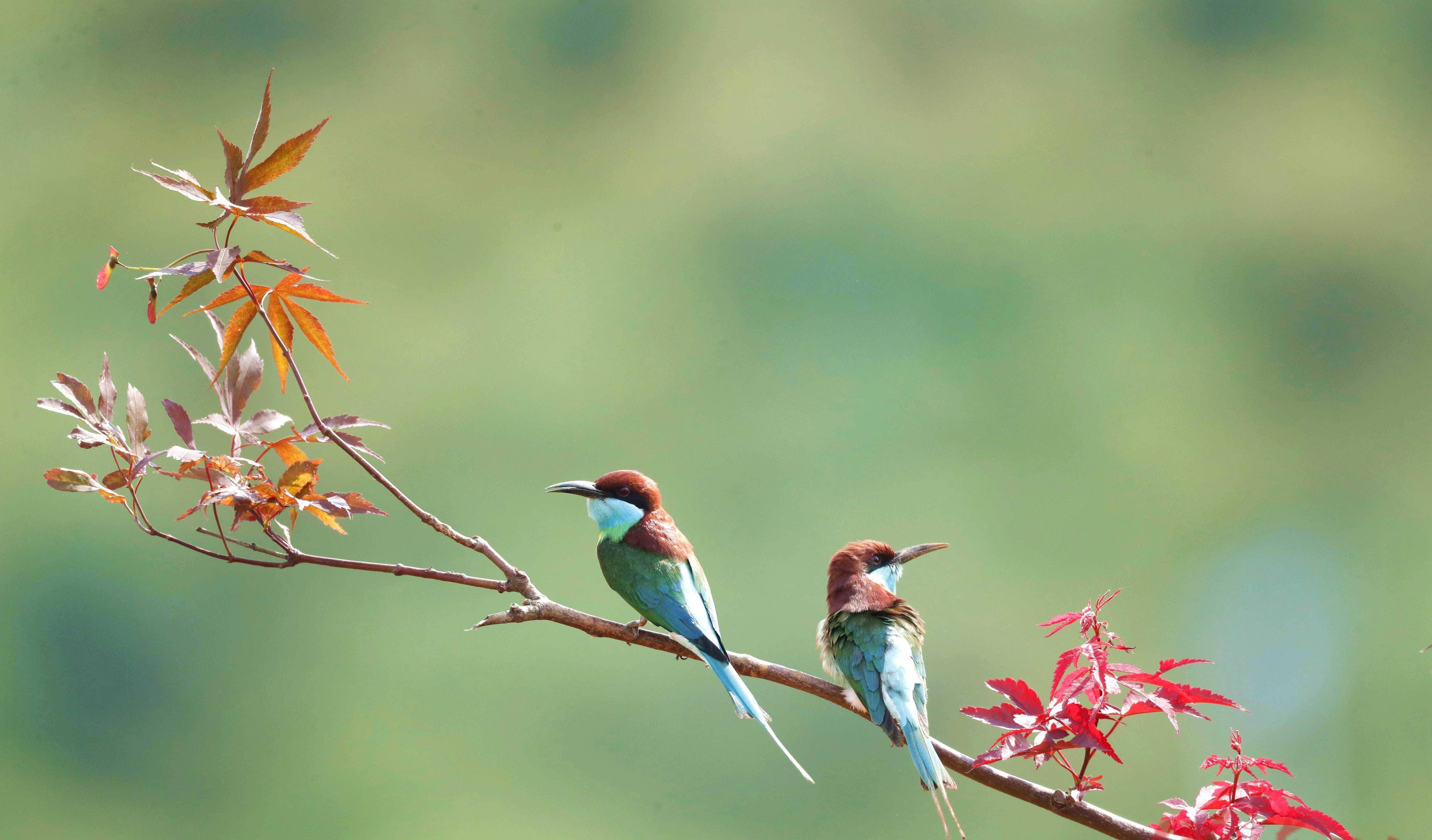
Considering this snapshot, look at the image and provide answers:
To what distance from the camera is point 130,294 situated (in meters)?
7.50

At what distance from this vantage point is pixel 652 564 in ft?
5.24

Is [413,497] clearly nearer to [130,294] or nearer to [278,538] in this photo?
[130,294]

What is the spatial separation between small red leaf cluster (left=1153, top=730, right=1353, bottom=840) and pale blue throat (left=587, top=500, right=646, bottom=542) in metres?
0.85

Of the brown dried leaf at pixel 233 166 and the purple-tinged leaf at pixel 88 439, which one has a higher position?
the brown dried leaf at pixel 233 166

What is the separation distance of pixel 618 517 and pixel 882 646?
0.46 meters


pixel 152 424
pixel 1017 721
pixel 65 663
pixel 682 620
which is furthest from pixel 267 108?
pixel 65 663

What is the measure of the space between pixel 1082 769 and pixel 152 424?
22.8 feet

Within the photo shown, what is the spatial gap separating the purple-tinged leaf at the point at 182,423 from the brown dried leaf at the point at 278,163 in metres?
0.28

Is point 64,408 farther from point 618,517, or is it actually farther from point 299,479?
point 618,517

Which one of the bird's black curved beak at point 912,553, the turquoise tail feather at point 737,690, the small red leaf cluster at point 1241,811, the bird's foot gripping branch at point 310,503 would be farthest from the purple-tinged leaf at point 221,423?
the small red leaf cluster at point 1241,811

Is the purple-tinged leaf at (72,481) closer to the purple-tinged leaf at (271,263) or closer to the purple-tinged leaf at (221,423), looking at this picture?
the purple-tinged leaf at (221,423)

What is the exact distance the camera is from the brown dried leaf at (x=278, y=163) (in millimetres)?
1121

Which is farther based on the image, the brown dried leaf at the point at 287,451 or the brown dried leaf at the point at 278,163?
the brown dried leaf at the point at 287,451

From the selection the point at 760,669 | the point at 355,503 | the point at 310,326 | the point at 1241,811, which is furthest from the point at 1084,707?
the point at 310,326
